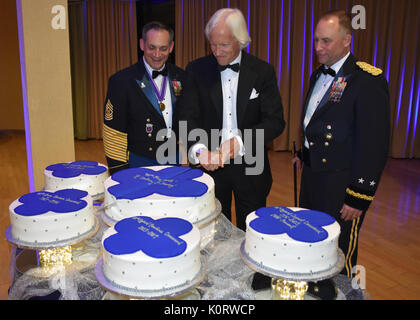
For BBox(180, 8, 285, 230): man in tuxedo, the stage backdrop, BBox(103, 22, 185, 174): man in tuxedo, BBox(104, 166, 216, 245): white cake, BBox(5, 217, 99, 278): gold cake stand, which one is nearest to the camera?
BBox(5, 217, 99, 278): gold cake stand

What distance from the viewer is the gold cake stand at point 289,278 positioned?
1.34 m

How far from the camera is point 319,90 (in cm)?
233

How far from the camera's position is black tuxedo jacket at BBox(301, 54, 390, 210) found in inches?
79.1

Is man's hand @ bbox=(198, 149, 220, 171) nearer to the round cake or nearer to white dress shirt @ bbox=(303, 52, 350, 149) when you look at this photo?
the round cake

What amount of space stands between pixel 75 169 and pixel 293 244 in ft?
4.25

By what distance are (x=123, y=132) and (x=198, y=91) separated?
1.84ft

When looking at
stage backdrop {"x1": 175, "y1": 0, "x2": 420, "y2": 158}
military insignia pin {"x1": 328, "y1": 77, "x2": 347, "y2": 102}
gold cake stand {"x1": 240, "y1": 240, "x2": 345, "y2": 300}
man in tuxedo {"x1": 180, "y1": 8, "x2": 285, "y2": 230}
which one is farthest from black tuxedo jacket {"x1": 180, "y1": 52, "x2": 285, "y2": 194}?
stage backdrop {"x1": 175, "y1": 0, "x2": 420, "y2": 158}

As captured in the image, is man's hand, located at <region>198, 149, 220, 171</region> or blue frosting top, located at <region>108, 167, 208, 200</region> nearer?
blue frosting top, located at <region>108, 167, 208, 200</region>

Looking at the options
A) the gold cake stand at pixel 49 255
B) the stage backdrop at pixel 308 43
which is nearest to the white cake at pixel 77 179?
the gold cake stand at pixel 49 255

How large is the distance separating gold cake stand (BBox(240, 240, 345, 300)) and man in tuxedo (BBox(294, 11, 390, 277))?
712 millimetres

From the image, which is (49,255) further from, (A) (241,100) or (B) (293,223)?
(A) (241,100)

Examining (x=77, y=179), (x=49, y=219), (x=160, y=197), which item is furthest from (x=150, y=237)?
(x=77, y=179)

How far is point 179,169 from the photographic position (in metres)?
2.06
